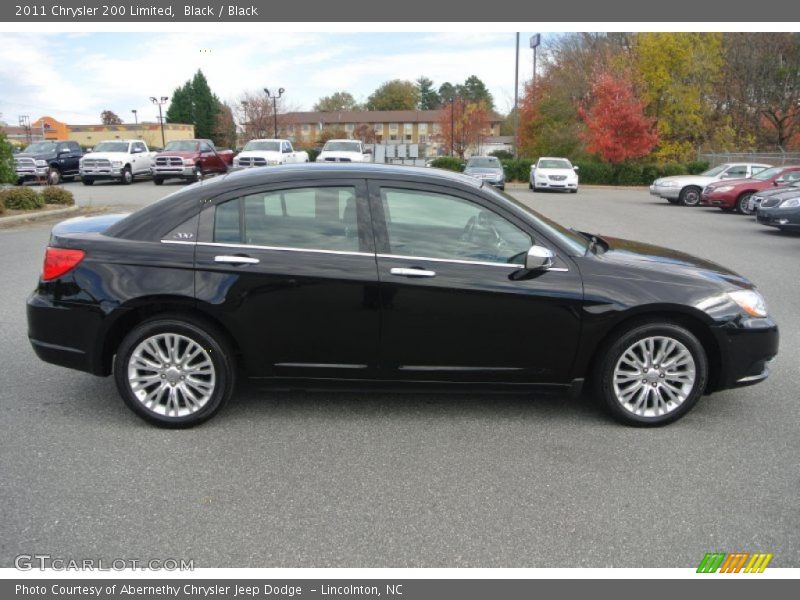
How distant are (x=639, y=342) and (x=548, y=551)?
1.77 metres

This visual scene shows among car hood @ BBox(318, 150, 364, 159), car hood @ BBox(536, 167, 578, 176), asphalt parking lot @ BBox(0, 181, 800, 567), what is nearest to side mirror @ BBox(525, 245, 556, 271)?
asphalt parking lot @ BBox(0, 181, 800, 567)

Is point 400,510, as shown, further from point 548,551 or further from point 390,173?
point 390,173

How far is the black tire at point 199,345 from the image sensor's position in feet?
13.8

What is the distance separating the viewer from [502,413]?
15.3 ft

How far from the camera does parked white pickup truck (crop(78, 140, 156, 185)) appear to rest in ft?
91.2

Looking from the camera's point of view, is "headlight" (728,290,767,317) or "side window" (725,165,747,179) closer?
"headlight" (728,290,767,317)

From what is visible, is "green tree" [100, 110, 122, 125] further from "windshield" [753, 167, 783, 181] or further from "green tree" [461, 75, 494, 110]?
"windshield" [753, 167, 783, 181]

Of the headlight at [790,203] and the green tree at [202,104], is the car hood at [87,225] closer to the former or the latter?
the headlight at [790,203]

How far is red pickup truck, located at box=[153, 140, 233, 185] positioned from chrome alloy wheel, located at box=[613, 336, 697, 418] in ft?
82.1

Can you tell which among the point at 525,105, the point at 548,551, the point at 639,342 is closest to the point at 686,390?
the point at 639,342

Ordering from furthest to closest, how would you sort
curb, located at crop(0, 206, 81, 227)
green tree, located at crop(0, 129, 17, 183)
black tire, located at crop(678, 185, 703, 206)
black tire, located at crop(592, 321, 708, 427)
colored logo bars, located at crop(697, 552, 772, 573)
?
black tire, located at crop(678, 185, 703, 206), green tree, located at crop(0, 129, 17, 183), curb, located at crop(0, 206, 81, 227), black tire, located at crop(592, 321, 708, 427), colored logo bars, located at crop(697, 552, 772, 573)

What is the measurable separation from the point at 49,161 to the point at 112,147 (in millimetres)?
2824

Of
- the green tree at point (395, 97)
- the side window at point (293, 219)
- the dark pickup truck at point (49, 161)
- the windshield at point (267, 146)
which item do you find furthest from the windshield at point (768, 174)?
the green tree at point (395, 97)

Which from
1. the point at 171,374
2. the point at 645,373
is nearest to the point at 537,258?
the point at 645,373
